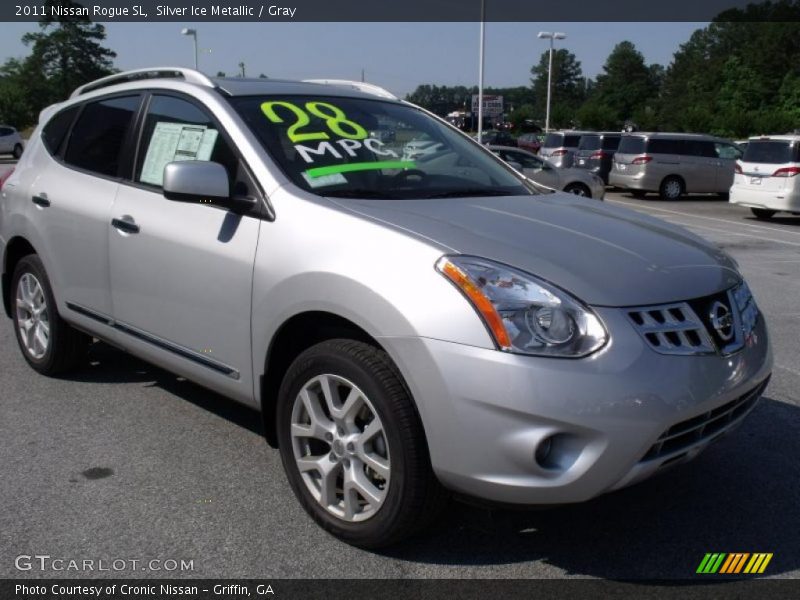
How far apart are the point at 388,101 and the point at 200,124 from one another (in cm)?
109

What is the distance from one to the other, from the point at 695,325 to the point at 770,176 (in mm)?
15814

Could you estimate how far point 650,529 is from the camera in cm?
331

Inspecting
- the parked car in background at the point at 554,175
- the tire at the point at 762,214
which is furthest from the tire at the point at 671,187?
the parked car in background at the point at 554,175

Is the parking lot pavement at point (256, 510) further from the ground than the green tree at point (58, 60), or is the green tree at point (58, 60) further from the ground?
the green tree at point (58, 60)

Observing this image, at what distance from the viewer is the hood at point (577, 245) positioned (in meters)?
2.82

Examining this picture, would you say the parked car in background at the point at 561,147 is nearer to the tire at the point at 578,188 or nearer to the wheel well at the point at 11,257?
the tire at the point at 578,188

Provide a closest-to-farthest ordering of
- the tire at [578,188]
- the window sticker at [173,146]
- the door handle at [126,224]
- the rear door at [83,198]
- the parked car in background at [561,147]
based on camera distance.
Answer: the window sticker at [173,146]
the door handle at [126,224]
the rear door at [83,198]
the tire at [578,188]
the parked car in background at [561,147]

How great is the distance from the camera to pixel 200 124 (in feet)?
12.7

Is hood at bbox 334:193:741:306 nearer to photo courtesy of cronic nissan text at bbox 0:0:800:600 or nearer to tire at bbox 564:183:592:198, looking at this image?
photo courtesy of cronic nissan text at bbox 0:0:800:600

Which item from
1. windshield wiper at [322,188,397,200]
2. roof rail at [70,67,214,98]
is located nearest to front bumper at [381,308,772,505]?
windshield wiper at [322,188,397,200]

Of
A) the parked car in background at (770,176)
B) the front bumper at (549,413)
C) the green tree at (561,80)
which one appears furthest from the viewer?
the green tree at (561,80)

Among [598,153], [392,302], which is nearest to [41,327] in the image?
[392,302]

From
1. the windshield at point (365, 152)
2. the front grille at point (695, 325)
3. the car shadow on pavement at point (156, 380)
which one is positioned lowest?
the car shadow on pavement at point (156, 380)

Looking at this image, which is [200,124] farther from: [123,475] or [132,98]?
[123,475]
